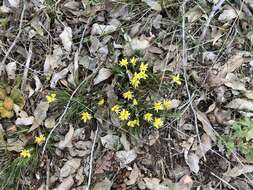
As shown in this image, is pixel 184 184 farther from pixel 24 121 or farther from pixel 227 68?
pixel 24 121

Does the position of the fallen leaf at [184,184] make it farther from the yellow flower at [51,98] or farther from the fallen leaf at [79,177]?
the yellow flower at [51,98]

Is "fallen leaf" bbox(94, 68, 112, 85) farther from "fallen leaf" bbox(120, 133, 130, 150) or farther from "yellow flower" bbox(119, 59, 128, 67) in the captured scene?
"fallen leaf" bbox(120, 133, 130, 150)

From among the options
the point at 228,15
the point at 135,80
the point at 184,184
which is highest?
the point at 228,15

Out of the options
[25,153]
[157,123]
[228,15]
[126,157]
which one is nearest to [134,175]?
[126,157]

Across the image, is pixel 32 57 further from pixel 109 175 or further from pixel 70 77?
pixel 109 175

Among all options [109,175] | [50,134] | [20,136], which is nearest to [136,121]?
[109,175]

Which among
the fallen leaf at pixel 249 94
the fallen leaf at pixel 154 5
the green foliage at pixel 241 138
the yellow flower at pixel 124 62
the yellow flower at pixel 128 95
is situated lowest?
the green foliage at pixel 241 138

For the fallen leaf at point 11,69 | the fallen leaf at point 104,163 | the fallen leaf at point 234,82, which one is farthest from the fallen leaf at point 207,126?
the fallen leaf at point 11,69
